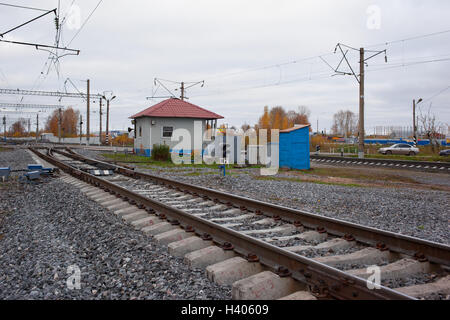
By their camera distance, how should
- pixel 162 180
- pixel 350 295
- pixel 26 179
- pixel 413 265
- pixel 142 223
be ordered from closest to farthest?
1. pixel 350 295
2. pixel 413 265
3. pixel 142 223
4. pixel 162 180
5. pixel 26 179

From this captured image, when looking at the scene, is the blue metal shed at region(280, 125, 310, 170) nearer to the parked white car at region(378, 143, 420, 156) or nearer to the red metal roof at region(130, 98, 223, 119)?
the red metal roof at region(130, 98, 223, 119)

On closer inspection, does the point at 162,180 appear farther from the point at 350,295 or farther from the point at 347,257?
the point at 350,295

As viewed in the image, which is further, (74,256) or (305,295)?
(74,256)

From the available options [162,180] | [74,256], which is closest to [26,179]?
[162,180]

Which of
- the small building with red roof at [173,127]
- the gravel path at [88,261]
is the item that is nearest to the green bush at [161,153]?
the small building with red roof at [173,127]

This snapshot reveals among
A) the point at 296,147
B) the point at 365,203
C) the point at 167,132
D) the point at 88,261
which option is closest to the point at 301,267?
the point at 88,261

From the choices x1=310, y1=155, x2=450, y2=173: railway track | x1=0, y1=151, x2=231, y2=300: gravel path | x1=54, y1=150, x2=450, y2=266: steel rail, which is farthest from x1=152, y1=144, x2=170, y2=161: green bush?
x1=0, y1=151, x2=231, y2=300: gravel path

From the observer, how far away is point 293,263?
3.87 metres

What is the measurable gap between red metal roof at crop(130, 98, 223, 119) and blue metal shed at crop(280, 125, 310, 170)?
12.5 metres

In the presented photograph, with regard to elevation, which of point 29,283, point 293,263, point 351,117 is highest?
point 351,117

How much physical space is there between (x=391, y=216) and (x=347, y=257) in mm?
3422

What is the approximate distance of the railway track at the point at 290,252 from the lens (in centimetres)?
354

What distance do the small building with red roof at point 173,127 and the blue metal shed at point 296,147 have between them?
10.6 m

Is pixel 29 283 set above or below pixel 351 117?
below
